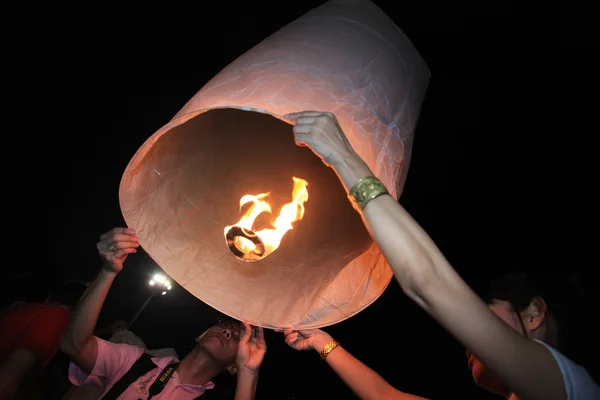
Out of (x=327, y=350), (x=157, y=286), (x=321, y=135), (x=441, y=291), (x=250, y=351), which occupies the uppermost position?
(x=321, y=135)

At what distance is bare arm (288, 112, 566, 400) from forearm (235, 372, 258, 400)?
130cm

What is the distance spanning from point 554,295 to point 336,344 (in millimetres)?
980

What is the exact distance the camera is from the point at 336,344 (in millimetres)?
1752

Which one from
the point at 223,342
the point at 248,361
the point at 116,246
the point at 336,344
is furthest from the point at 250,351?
the point at 116,246

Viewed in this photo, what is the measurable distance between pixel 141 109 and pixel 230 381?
8.38 feet

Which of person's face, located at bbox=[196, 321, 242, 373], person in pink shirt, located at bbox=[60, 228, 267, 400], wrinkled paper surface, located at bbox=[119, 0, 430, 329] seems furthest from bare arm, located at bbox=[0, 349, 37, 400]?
wrinkled paper surface, located at bbox=[119, 0, 430, 329]

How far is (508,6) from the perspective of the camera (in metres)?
2.24

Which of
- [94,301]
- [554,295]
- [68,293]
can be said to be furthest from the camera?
[68,293]

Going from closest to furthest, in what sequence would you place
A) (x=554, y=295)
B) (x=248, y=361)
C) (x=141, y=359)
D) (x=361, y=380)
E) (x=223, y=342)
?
(x=554, y=295) < (x=361, y=380) < (x=248, y=361) < (x=141, y=359) < (x=223, y=342)

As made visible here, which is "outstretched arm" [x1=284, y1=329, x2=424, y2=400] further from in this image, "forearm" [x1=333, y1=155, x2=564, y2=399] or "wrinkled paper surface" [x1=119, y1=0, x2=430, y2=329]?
"forearm" [x1=333, y1=155, x2=564, y2=399]

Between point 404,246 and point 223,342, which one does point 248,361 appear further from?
point 404,246

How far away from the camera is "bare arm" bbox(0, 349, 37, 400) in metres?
1.57

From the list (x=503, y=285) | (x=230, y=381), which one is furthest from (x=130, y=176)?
(x=230, y=381)

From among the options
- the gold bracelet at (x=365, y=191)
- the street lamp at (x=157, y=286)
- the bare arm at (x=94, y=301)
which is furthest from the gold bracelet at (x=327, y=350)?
the street lamp at (x=157, y=286)
